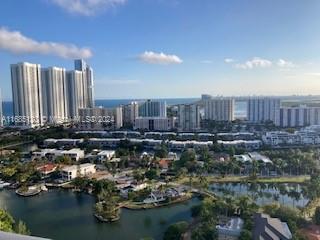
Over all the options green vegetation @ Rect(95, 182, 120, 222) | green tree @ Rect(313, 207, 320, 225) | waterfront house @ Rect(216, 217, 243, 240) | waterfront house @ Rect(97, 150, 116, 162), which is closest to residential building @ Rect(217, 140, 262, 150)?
waterfront house @ Rect(97, 150, 116, 162)

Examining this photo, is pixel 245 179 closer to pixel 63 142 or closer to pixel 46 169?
pixel 46 169

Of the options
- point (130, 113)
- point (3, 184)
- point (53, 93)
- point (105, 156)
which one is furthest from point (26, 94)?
point (3, 184)

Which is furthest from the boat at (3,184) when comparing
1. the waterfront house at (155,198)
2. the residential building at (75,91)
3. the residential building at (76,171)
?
the residential building at (75,91)

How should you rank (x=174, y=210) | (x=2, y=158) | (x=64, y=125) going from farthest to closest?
(x=64, y=125), (x=2, y=158), (x=174, y=210)

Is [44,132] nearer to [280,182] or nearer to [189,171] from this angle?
[189,171]

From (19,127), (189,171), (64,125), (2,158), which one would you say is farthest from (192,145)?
(19,127)

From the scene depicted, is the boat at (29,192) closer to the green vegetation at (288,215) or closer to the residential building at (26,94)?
the green vegetation at (288,215)

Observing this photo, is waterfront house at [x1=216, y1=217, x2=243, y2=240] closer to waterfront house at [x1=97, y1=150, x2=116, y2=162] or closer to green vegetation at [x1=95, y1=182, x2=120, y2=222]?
green vegetation at [x1=95, y1=182, x2=120, y2=222]
